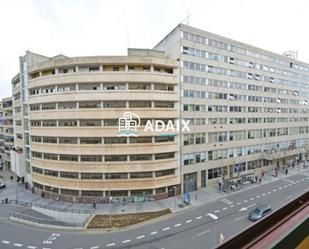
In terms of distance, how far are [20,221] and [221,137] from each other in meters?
26.8

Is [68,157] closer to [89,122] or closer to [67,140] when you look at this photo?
[67,140]

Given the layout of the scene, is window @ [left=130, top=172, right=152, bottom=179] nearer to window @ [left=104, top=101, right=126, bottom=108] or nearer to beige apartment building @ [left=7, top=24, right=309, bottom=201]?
beige apartment building @ [left=7, top=24, right=309, bottom=201]

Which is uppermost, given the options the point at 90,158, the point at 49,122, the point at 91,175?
the point at 49,122

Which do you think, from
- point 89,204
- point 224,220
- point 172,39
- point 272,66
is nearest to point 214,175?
point 224,220

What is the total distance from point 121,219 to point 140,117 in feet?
37.2

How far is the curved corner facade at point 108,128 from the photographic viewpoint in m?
24.7

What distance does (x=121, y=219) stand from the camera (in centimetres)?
1997

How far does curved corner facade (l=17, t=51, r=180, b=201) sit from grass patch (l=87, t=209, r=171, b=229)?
13.5 feet

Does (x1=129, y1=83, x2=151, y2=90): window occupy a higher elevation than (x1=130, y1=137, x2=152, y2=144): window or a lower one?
higher

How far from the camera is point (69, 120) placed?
25.6 meters

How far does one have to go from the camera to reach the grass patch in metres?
18.8

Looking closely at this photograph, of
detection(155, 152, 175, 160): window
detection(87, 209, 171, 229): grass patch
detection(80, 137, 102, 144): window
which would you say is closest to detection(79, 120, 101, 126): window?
detection(80, 137, 102, 144): window

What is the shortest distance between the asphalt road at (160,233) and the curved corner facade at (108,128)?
6431 millimetres

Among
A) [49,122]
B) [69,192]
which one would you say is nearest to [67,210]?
[69,192]
